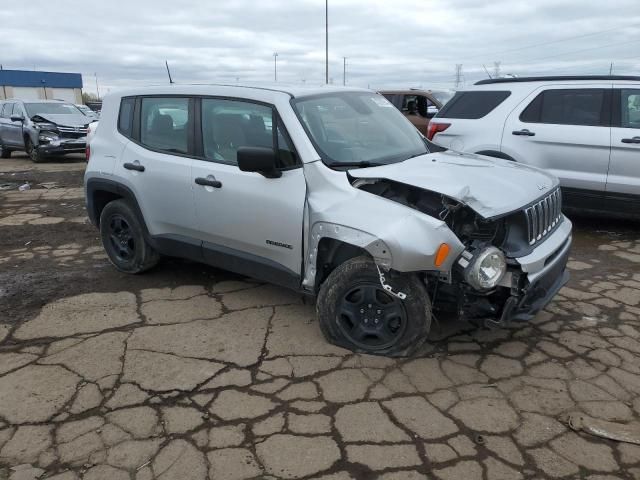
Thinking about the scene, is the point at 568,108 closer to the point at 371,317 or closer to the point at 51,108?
the point at 371,317

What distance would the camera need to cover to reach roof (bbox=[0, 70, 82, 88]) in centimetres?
5956

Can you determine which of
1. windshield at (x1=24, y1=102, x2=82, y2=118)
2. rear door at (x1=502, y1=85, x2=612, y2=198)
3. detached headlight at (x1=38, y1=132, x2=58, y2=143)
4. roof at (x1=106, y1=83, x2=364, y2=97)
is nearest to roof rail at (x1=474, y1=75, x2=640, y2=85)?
rear door at (x1=502, y1=85, x2=612, y2=198)

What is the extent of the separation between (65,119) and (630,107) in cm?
1373

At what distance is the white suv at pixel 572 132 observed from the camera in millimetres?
6047

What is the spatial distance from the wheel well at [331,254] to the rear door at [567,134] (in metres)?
3.83

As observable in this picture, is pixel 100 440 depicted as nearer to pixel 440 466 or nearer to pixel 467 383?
pixel 440 466

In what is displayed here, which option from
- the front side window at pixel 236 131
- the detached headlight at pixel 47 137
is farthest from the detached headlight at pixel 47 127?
the front side window at pixel 236 131

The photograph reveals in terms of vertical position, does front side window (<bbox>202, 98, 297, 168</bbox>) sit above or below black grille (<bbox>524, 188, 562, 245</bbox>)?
above

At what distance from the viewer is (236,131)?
4113 millimetres

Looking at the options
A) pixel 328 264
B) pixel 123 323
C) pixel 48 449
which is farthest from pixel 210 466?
pixel 123 323

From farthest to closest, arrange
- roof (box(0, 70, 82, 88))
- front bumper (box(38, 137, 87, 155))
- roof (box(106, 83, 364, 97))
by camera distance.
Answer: roof (box(0, 70, 82, 88))
front bumper (box(38, 137, 87, 155))
roof (box(106, 83, 364, 97))

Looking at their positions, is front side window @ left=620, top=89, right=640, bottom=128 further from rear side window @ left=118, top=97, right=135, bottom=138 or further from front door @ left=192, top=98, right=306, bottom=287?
rear side window @ left=118, top=97, right=135, bottom=138

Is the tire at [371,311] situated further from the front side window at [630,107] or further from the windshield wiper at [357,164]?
the front side window at [630,107]

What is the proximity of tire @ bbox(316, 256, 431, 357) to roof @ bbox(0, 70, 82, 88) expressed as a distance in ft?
222
